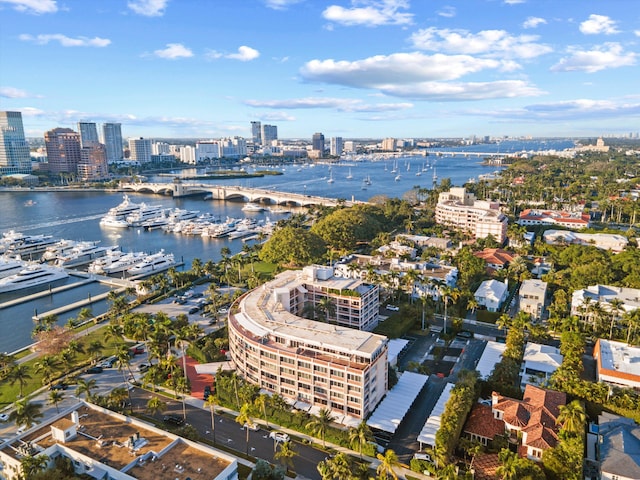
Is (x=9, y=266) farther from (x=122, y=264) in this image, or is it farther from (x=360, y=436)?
(x=360, y=436)

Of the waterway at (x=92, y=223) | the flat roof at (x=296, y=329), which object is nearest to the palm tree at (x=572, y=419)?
the flat roof at (x=296, y=329)

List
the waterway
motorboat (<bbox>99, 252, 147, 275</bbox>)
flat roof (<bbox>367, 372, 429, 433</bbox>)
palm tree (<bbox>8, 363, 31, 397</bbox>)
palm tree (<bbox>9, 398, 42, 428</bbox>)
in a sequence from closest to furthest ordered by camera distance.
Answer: palm tree (<bbox>9, 398, 42, 428</bbox>) < flat roof (<bbox>367, 372, 429, 433</bbox>) < palm tree (<bbox>8, 363, 31, 397</bbox>) < the waterway < motorboat (<bbox>99, 252, 147, 275</bbox>)

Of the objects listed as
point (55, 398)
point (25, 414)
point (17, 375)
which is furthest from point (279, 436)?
point (17, 375)

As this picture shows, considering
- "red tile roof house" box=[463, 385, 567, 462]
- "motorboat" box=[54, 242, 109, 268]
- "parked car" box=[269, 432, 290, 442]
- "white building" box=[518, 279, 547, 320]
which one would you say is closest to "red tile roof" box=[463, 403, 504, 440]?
"red tile roof house" box=[463, 385, 567, 462]

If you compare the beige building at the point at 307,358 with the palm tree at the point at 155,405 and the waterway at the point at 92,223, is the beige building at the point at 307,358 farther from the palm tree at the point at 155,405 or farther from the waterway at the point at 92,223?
the waterway at the point at 92,223

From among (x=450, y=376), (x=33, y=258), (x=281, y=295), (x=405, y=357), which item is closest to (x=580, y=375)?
(x=450, y=376)

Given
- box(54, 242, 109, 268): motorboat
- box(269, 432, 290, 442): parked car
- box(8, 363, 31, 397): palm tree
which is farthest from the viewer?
box(54, 242, 109, 268): motorboat

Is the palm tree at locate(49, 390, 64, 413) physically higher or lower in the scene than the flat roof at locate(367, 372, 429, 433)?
higher

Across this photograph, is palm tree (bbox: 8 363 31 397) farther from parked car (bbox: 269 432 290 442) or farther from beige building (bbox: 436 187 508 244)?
beige building (bbox: 436 187 508 244)
